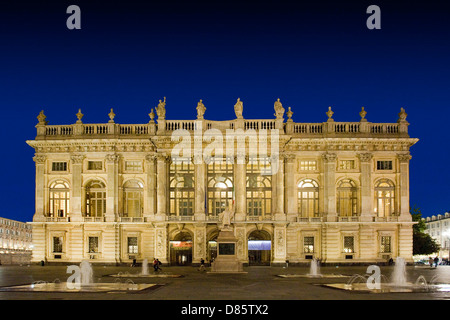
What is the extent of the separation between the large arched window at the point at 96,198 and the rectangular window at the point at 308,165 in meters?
24.1

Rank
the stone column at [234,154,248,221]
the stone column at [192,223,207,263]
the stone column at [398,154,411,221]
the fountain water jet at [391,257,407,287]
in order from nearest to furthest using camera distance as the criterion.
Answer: the fountain water jet at [391,257,407,287]
the stone column at [192,223,207,263]
the stone column at [234,154,248,221]
the stone column at [398,154,411,221]

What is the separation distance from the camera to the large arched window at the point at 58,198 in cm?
7069

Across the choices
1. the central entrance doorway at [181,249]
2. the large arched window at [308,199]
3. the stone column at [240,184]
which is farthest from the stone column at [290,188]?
the central entrance doorway at [181,249]

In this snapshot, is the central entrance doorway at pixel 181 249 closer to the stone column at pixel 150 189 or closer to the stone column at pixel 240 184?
the stone column at pixel 150 189

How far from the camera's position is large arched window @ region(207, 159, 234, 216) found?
68.9 m

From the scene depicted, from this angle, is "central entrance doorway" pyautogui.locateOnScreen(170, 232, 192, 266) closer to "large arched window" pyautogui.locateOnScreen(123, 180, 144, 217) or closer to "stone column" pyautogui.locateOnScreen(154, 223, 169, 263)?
"stone column" pyautogui.locateOnScreen(154, 223, 169, 263)

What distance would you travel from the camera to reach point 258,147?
223 feet

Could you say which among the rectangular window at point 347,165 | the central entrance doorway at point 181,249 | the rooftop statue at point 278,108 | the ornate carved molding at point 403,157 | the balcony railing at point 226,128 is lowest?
the central entrance doorway at point 181,249

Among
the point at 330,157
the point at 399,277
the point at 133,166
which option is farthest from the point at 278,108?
the point at 399,277

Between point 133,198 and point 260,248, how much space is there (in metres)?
16.5

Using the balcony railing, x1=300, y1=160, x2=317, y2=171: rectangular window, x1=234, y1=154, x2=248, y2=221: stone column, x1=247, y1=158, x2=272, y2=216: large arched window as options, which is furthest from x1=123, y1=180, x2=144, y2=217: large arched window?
x1=300, y1=160, x2=317, y2=171: rectangular window

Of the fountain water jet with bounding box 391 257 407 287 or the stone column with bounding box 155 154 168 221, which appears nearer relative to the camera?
the fountain water jet with bounding box 391 257 407 287

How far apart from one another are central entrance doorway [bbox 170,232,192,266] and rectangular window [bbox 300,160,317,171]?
15.9 m

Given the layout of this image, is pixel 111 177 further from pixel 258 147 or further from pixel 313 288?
pixel 313 288
